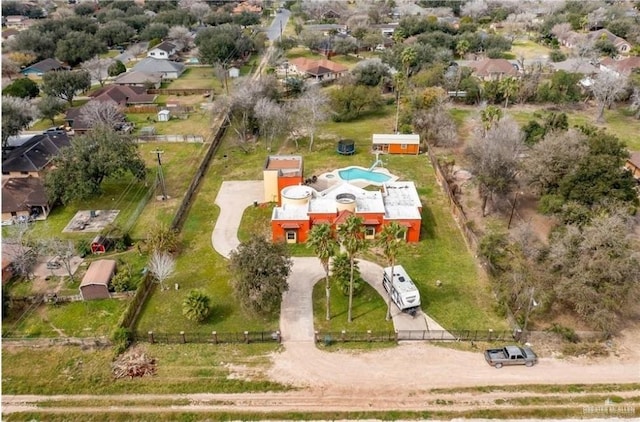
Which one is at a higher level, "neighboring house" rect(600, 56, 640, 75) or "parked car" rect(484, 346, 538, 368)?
"neighboring house" rect(600, 56, 640, 75)

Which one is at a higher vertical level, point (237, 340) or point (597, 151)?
point (597, 151)

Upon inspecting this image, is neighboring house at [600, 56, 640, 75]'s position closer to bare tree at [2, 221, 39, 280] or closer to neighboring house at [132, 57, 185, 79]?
Answer: neighboring house at [132, 57, 185, 79]

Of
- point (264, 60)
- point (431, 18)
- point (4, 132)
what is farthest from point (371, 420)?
point (431, 18)

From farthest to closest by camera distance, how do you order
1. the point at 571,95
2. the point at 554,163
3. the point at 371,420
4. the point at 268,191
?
the point at 571,95, the point at 268,191, the point at 554,163, the point at 371,420

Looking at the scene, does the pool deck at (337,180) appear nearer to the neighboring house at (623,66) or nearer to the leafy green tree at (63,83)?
the leafy green tree at (63,83)

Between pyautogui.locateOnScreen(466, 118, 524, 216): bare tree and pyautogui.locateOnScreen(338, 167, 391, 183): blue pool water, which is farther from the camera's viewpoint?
pyautogui.locateOnScreen(338, 167, 391, 183): blue pool water

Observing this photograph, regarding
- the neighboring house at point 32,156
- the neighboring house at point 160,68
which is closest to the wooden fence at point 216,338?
the neighboring house at point 32,156

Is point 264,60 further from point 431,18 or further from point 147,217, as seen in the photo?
point 147,217

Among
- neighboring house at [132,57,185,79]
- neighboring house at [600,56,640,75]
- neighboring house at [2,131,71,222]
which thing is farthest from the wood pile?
neighboring house at [600,56,640,75]

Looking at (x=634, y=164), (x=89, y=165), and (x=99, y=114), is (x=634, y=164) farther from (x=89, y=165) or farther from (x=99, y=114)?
(x=99, y=114)
